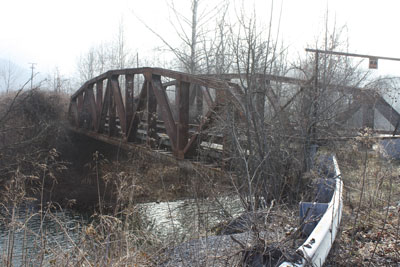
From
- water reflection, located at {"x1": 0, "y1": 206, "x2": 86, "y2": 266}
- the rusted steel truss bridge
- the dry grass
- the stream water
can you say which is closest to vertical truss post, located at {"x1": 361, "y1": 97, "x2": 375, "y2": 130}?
the rusted steel truss bridge

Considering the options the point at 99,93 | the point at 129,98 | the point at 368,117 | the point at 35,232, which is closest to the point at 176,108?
the point at 129,98

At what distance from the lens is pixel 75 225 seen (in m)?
7.77

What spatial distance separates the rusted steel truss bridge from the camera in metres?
6.73

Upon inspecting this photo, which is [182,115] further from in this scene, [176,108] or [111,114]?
[111,114]

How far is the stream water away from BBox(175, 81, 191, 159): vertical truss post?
1279 millimetres

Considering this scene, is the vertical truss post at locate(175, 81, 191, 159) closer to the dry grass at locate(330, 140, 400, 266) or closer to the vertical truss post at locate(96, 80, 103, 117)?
the dry grass at locate(330, 140, 400, 266)

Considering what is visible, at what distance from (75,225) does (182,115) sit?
336 centimetres

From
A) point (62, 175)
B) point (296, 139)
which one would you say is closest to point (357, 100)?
point (296, 139)

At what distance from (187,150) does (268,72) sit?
3247mm

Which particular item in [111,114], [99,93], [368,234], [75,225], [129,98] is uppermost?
[99,93]

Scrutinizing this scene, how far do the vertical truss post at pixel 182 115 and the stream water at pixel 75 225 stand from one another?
1.28m

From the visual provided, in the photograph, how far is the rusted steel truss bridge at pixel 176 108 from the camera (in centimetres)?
673

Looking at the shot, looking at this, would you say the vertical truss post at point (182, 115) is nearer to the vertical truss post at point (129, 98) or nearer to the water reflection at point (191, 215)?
the water reflection at point (191, 215)

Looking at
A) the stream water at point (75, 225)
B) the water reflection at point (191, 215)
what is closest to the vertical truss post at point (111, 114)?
the stream water at point (75, 225)
